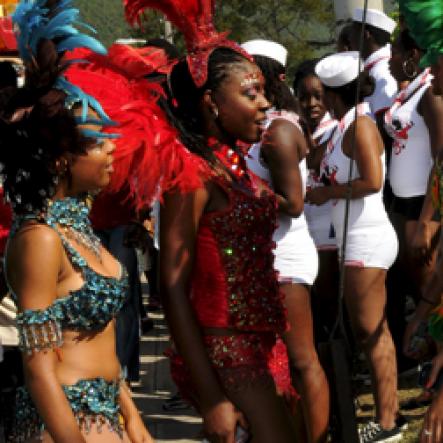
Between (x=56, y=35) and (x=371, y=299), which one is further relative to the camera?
(x=371, y=299)

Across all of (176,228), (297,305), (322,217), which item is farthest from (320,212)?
(176,228)

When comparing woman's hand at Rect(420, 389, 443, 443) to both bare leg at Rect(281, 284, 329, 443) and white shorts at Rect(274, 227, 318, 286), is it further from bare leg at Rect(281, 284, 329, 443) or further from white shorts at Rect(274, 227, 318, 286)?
white shorts at Rect(274, 227, 318, 286)

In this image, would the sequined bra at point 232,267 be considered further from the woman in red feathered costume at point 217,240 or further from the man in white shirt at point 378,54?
the man in white shirt at point 378,54

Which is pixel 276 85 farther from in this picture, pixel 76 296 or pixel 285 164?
pixel 76 296

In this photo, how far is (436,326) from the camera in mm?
3707

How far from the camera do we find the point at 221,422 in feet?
11.5

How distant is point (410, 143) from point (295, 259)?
55.8 inches

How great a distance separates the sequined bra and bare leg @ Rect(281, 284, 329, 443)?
1.09 metres

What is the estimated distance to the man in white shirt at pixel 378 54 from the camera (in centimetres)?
709

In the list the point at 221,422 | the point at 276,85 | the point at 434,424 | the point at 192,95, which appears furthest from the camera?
the point at 276,85

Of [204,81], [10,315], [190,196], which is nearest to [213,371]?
[190,196]

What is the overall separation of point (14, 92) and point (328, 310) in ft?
10.9

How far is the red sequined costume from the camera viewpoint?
12.1ft

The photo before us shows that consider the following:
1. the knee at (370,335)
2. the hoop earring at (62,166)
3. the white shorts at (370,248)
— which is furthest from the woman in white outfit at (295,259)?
the hoop earring at (62,166)
